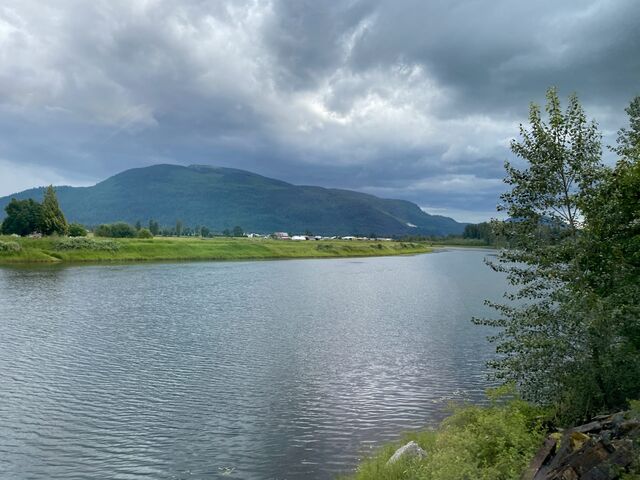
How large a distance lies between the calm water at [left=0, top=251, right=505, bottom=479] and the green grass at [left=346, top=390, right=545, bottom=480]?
9.64ft

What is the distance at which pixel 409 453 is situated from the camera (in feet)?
69.9

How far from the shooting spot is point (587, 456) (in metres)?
15.2

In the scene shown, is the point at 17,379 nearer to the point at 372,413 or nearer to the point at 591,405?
the point at 372,413

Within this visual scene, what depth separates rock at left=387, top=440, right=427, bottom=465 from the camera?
20962mm

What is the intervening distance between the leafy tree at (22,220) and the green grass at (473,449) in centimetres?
18998

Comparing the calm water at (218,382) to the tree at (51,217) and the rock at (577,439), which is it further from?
the tree at (51,217)

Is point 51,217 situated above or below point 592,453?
above

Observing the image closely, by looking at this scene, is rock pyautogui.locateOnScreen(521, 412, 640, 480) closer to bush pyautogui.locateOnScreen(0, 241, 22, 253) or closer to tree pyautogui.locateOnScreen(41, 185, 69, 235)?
bush pyautogui.locateOnScreen(0, 241, 22, 253)

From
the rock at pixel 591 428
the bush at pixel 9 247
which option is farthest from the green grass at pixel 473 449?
the bush at pixel 9 247

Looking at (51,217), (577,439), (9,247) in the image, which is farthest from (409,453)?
(51,217)

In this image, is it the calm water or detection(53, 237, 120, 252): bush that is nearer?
the calm water

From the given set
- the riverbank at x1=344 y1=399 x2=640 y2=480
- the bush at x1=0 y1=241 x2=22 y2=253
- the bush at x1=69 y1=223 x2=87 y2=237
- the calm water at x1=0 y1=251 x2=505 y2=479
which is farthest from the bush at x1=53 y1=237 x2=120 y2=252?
the riverbank at x1=344 y1=399 x2=640 y2=480

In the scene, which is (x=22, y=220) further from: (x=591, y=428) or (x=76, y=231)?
(x=591, y=428)

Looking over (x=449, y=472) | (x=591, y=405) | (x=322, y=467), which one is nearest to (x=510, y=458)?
(x=449, y=472)
